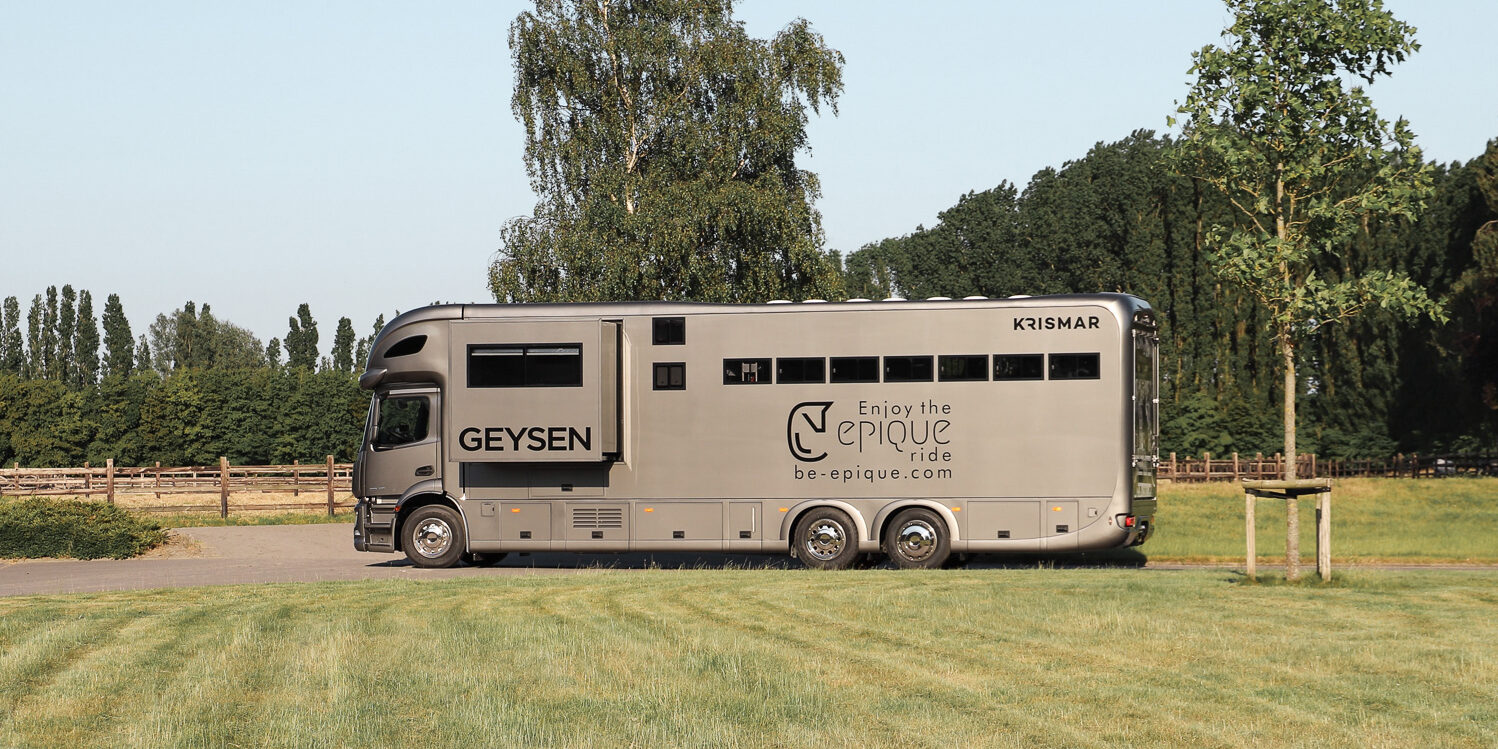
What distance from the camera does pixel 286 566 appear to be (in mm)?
24656

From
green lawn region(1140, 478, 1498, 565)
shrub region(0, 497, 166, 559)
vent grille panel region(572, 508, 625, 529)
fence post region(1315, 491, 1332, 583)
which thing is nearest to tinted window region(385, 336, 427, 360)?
vent grille panel region(572, 508, 625, 529)

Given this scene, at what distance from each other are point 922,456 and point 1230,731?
12.7 metres

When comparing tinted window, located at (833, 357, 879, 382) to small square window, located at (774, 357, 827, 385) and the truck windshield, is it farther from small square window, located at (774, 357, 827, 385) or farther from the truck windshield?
the truck windshield

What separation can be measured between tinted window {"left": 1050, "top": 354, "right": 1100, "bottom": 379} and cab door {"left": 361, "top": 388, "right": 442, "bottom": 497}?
916 centimetres

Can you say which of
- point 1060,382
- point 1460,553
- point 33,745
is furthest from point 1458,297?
point 33,745

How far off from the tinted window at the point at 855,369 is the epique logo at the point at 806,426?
43cm

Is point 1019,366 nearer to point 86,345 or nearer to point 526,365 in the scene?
point 526,365

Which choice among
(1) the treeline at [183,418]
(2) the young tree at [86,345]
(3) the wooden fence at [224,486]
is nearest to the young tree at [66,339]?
(2) the young tree at [86,345]

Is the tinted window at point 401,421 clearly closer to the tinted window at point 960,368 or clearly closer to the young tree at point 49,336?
the tinted window at point 960,368

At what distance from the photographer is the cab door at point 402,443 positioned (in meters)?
23.1

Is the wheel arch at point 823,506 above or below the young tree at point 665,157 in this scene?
below

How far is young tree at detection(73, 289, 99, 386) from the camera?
4313 inches

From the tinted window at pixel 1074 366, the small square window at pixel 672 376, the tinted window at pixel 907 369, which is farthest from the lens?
the small square window at pixel 672 376

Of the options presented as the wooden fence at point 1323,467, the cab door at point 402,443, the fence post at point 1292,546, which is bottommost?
the wooden fence at point 1323,467
